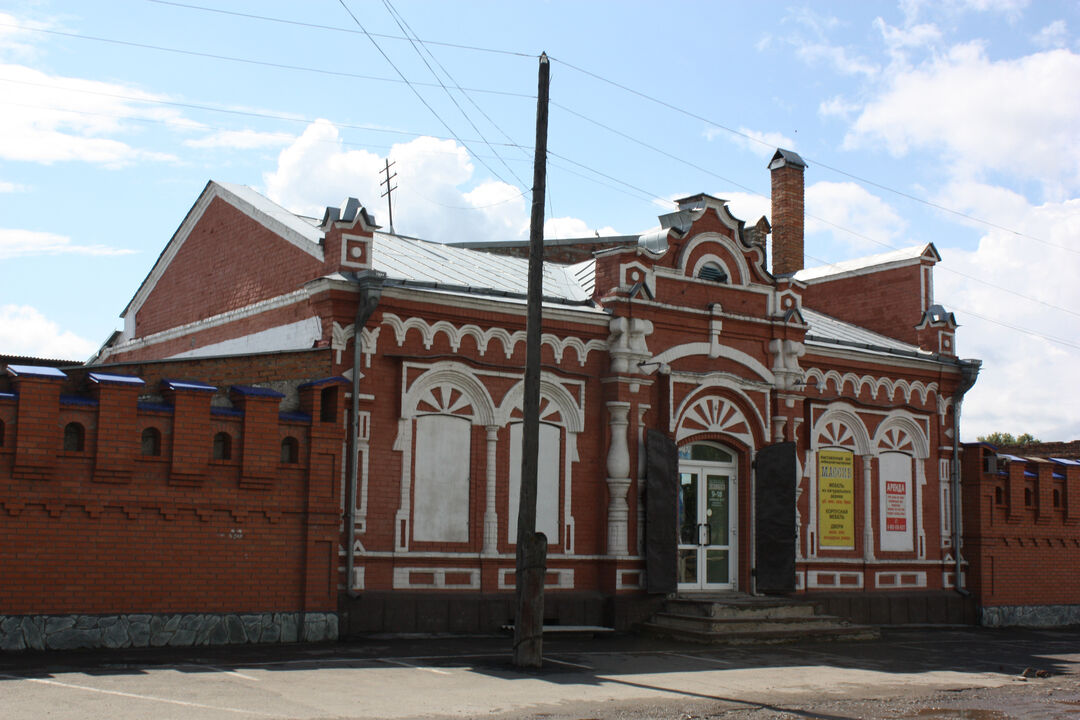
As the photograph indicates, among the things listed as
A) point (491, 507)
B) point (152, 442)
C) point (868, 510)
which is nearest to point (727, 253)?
point (868, 510)

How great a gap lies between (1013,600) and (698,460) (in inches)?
317

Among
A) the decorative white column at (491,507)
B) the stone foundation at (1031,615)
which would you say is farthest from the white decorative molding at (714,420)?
the stone foundation at (1031,615)

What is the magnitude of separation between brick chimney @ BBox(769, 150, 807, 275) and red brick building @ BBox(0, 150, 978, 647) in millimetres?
4465

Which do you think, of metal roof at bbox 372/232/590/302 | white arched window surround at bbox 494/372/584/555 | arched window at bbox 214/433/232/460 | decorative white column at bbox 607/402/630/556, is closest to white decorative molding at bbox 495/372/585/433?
white arched window surround at bbox 494/372/584/555

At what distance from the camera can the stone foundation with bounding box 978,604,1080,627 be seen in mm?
21766

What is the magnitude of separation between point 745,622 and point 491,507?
3983 millimetres

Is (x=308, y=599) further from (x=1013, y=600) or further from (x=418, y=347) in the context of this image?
(x=1013, y=600)

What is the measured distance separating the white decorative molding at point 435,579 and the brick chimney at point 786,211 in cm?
1305

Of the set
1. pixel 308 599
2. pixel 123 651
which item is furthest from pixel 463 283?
pixel 123 651

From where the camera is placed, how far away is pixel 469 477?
53.4ft

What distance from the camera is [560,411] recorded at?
1720cm

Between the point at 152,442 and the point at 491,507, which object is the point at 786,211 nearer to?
the point at 491,507

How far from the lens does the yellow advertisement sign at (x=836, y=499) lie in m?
20.1

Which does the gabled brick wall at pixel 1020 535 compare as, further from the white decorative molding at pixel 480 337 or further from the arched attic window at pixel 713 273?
the white decorative molding at pixel 480 337
